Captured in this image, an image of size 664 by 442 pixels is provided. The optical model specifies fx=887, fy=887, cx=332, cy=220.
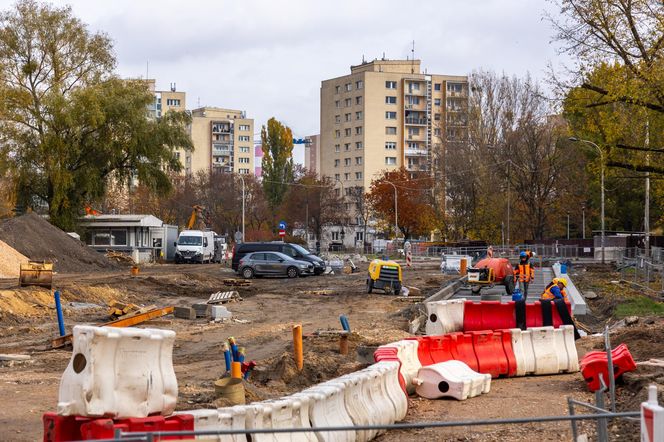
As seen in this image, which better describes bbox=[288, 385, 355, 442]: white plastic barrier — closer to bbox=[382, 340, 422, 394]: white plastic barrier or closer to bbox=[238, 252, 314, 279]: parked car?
bbox=[382, 340, 422, 394]: white plastic barrier

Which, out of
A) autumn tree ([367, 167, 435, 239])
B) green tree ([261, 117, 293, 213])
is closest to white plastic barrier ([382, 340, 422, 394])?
autumn tree ([367, 167, 435, 239])

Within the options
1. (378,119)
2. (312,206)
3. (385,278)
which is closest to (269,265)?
(385,278)

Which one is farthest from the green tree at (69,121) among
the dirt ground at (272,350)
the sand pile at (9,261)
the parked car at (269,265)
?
the dirt ground at (272,350)

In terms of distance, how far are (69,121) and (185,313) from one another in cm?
3425

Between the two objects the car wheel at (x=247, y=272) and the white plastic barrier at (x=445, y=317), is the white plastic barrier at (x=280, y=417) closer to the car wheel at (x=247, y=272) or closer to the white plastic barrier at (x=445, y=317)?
the white plastic barrier at (x=445, y=317)

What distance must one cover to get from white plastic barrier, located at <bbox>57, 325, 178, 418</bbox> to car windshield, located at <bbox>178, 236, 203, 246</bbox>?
57.0 meters

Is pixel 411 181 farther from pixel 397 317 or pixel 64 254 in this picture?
pixel 397 317

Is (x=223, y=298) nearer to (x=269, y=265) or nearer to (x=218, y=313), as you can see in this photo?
(x=218, y=313)

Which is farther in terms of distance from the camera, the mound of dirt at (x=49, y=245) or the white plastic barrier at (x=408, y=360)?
the mound of dirt at (x=49, y=245)

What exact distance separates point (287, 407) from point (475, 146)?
7102 cm

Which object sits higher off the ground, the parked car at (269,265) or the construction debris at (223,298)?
the parked car at (269,265)

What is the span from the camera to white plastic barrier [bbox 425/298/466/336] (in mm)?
17109

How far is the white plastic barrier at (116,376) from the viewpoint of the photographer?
7301 millimetres

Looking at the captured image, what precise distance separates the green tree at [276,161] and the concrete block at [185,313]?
3225 inches
